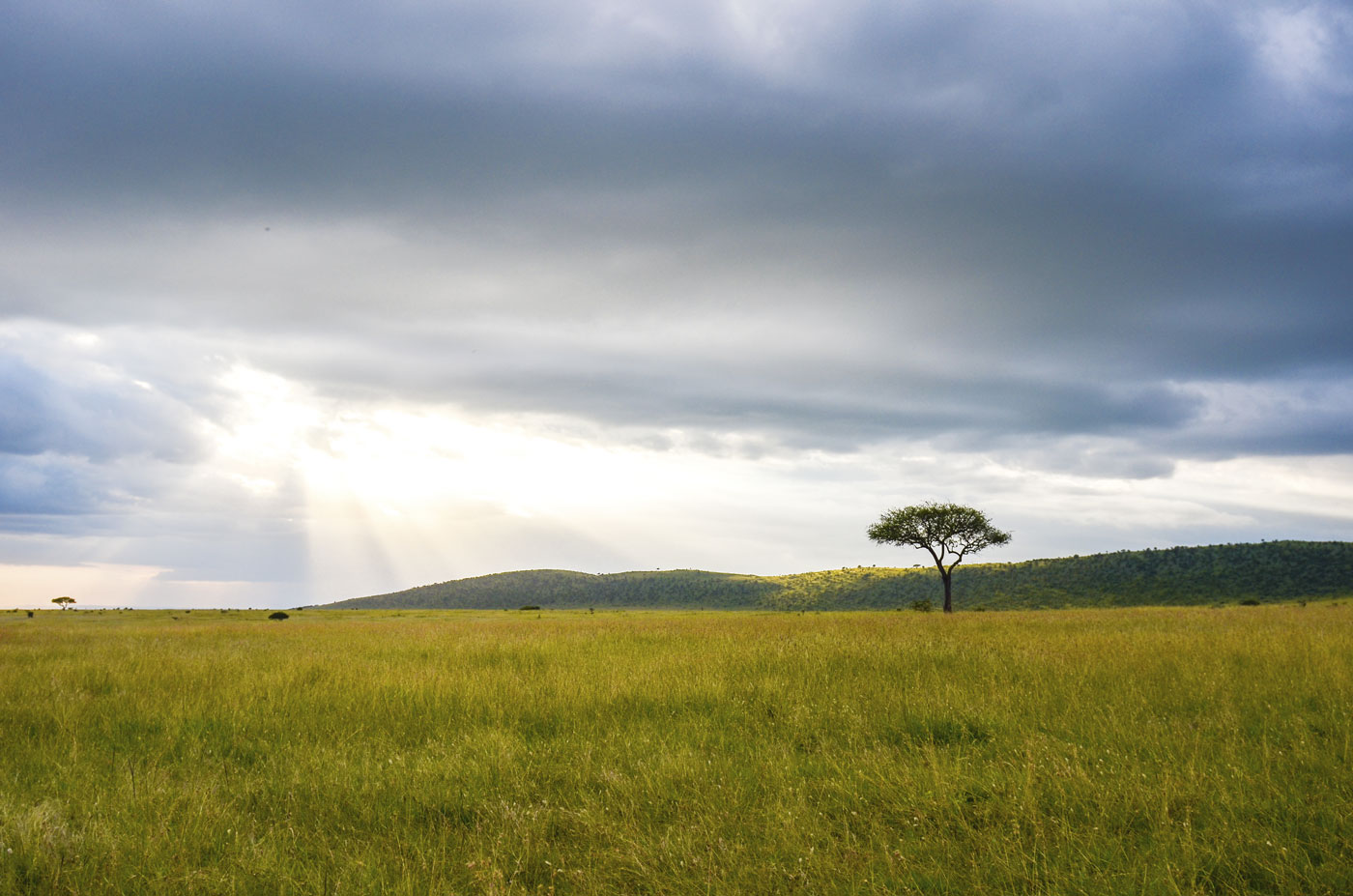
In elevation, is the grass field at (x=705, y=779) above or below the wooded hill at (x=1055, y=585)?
above

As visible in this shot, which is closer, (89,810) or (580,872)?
(580,872)

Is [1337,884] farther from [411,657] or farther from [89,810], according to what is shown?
[411,657]

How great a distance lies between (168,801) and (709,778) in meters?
4.63

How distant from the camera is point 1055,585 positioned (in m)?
86.3

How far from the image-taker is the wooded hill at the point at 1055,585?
246 feet

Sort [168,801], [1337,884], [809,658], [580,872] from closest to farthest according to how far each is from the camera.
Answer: [1337,884] < [580,872] < [168,801] < [809,658]

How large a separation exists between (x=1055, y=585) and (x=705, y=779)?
310 ft

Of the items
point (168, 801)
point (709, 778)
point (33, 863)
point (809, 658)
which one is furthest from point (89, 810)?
point (809, 658)

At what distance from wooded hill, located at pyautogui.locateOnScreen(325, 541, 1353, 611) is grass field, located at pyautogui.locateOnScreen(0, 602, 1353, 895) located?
63713 millimetres

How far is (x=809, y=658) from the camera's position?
38.8 ft

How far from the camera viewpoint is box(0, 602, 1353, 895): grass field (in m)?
4.36

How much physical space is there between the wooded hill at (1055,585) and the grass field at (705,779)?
63713 mm

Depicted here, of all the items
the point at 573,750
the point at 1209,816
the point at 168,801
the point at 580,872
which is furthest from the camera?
the point at 573,750

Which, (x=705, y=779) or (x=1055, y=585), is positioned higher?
(x=705, y=779)
